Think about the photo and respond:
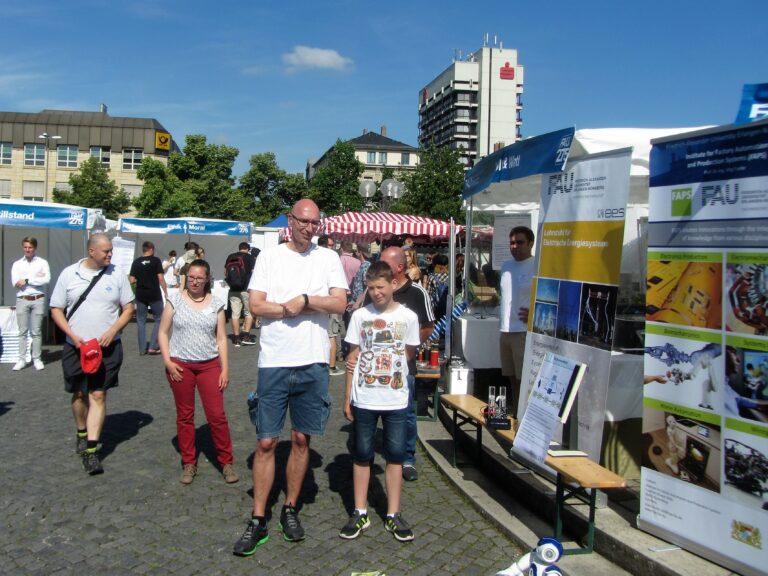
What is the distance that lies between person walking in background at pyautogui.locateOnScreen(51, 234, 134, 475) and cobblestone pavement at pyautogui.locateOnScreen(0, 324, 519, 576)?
41 cm

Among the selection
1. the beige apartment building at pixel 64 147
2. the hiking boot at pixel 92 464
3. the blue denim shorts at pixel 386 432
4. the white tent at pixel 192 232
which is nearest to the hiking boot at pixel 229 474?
the hiking boot at pixel 92 464

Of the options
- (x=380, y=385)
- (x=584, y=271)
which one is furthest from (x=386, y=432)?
(x=584, y=271)

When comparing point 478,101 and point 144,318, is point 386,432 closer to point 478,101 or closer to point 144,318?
point 144,318

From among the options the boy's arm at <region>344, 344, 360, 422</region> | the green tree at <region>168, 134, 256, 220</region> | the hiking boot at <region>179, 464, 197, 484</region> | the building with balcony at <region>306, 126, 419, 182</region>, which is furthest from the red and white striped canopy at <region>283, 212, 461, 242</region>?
the building with balcony at <region>306, 126, 419, 182</region>

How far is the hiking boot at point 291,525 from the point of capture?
4.19 m

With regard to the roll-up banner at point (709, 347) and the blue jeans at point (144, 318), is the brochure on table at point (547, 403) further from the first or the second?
the blue jeans at point (144, 318)

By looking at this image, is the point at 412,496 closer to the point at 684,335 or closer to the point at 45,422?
the point at 684,335

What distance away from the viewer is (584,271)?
14.5 ft

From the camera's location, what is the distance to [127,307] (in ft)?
19.2

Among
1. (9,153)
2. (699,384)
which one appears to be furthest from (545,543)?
(9,153)

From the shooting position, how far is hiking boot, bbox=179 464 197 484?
5262 mm

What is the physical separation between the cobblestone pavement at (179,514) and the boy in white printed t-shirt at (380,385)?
209mm

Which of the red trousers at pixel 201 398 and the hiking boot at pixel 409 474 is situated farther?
the hiking boot at pixel 409 474

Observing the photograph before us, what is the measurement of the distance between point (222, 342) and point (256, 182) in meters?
60.5
